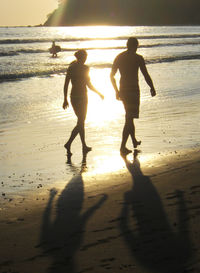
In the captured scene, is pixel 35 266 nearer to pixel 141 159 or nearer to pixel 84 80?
pixel 141 159

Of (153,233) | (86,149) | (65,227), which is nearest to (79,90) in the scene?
(86,149)

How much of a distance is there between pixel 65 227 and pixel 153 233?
2.70 feet

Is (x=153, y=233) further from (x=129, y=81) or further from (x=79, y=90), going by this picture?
(x=79, y=90)

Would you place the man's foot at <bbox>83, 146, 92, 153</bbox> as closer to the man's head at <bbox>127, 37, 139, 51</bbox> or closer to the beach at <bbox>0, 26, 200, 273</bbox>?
the beach at <bbox>0, 26, 200, 273</bbox>

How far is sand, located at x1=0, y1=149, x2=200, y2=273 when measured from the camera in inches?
154

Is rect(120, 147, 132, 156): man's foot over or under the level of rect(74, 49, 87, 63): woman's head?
under

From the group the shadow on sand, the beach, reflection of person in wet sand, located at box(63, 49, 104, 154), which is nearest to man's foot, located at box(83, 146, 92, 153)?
reflection of person in wet sand, located at box(63, 49, 104, 154)

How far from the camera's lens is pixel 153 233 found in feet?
14.5

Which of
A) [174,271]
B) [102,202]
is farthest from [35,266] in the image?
[102,202]

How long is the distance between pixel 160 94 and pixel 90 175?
9.49 metres

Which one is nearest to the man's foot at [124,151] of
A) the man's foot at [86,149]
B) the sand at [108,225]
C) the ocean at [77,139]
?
the ocean at [77,139]

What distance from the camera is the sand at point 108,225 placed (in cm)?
392

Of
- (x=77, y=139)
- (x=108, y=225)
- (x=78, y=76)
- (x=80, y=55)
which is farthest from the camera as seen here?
(x=77, y=139)

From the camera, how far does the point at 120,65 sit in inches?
319
